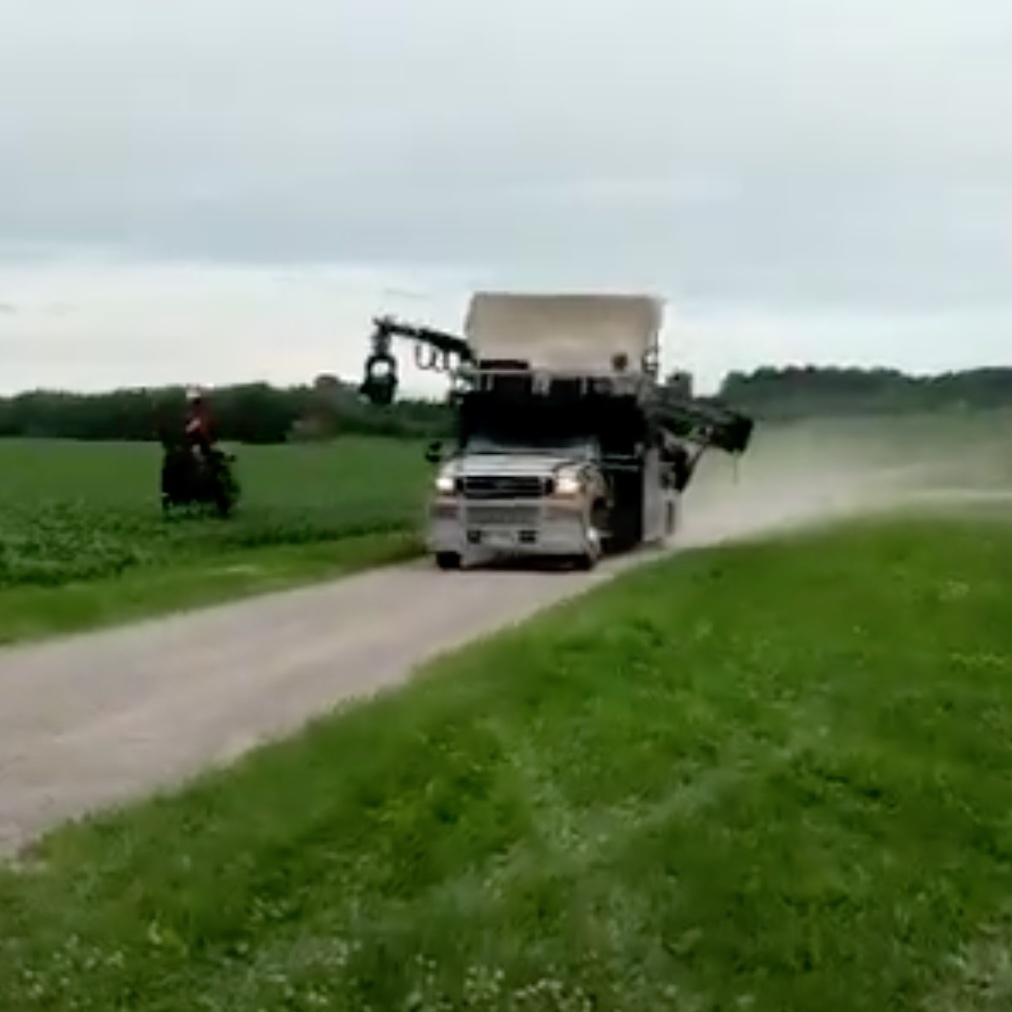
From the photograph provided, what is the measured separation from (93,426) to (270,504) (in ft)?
204

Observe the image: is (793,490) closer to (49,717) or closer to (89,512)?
(89,512)

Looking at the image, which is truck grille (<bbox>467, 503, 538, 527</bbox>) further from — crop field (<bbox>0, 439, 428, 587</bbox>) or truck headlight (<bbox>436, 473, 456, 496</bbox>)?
crop field (<bbox>0, 439, 428, 587</bbox>)

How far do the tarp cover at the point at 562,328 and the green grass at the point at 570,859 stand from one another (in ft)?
57.8

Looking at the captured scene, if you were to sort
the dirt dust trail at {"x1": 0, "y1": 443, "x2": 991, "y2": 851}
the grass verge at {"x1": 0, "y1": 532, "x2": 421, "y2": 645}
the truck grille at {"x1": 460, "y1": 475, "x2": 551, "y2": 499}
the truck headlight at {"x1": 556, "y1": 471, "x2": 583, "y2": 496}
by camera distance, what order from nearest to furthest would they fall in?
the dirt dust trail at {"x1": 0, "y1": 443, "x2": 991, "y2": 851}, the grass verge at {"x1": 0, "y1": 532, "x2": 421, "y2": 645}, the truck grille at {"x1": 460, "y1": 475, "x2": 551, "y2": 499}, the truck headlight at {"x1": 556, "y1": 471, "x2": 583, "y2": 496}

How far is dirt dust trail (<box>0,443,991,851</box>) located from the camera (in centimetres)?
1513

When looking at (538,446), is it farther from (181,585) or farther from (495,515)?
(181,585)

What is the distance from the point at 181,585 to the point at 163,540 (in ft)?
33.3

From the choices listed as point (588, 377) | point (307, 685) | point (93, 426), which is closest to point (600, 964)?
point (307, 685)

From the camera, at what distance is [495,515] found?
3434 cm

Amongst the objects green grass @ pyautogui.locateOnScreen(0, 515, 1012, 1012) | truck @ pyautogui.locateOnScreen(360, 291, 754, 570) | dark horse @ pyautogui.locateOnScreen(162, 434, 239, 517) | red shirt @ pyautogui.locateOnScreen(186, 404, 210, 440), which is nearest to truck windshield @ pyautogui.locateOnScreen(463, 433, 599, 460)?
truck @ pyautogui.locateOnScreen(360, 291, 754, 570)

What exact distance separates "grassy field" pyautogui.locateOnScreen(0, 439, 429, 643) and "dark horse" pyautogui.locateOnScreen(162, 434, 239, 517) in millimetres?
405

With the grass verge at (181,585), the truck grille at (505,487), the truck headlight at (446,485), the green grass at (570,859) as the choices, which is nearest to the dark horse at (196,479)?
the grass verge at (181,585)

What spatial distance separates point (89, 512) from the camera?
1852 inches

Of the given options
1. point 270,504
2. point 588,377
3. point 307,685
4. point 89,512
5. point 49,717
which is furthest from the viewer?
point 270,504
